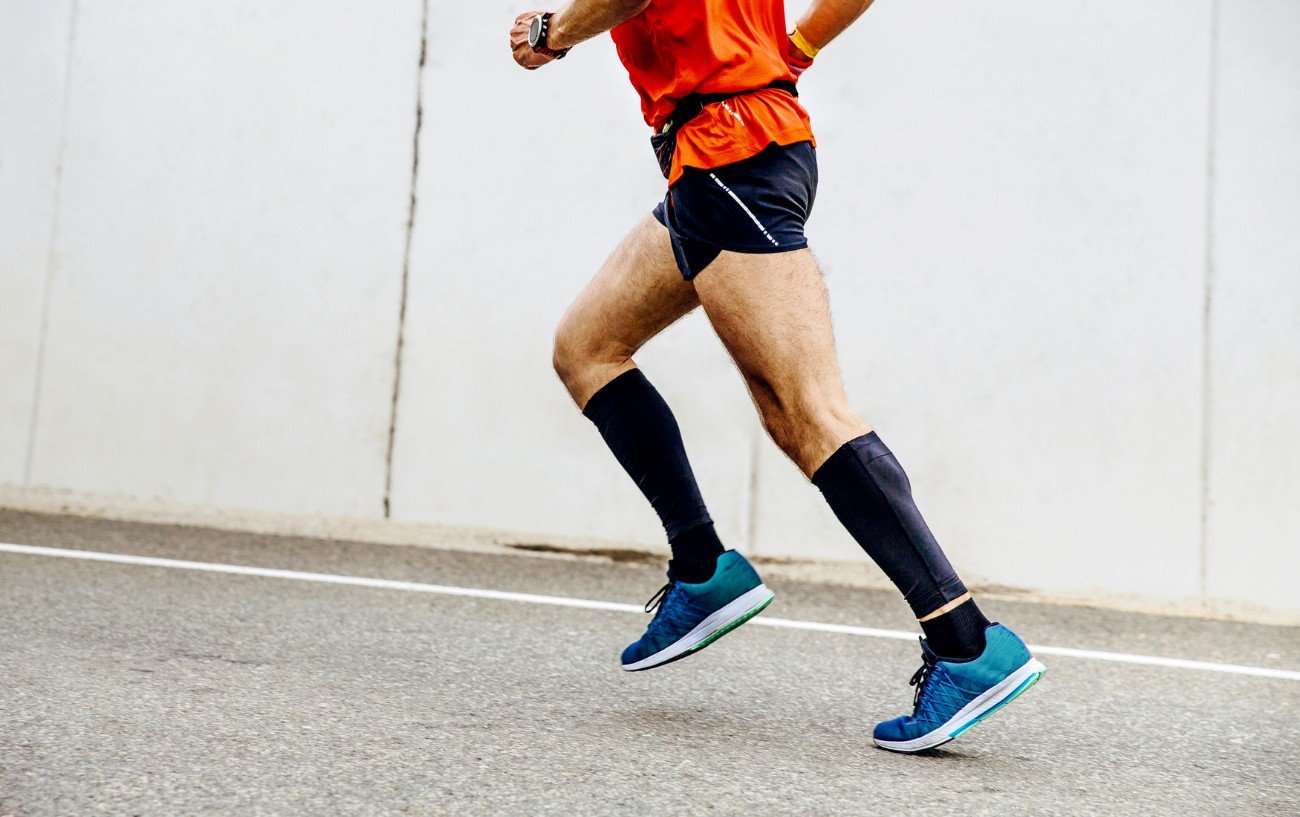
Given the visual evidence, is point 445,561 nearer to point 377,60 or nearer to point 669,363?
point 669,363

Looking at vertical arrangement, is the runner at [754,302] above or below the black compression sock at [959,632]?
above

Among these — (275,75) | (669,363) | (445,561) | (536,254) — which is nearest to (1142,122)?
(669,363)

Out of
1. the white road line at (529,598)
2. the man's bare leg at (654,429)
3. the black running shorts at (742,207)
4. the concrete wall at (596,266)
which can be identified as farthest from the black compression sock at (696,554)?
the concrete wall at (596,266)

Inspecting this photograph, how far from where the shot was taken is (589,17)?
7.48 ft

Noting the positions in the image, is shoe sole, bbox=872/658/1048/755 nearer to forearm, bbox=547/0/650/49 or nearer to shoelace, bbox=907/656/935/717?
shoelace, bbox=907/656/935/717

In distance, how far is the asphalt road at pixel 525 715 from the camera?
1.92 m

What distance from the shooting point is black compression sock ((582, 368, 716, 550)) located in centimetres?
255

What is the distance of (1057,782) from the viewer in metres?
2.20

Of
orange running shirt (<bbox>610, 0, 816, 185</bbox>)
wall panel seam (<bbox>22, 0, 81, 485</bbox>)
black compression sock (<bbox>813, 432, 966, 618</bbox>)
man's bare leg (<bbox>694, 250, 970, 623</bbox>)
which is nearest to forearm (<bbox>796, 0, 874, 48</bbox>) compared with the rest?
orange running shirt (<bbox>610, 0, 816, 185</bbox>)

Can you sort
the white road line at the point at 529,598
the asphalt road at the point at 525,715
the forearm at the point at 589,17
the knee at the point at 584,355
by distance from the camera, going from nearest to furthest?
the asphalt road at the point at 525,715 < the forearm at the point at 589,17 < the knee at the point at 584,355 < the white road line at the point at 529,598

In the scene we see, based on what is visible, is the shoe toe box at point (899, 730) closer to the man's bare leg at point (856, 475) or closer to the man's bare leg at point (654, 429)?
the man's bare leg at point (856, 475)

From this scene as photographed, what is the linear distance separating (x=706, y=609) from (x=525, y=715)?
413 millimetres

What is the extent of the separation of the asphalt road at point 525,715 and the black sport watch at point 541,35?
1300 millimetres

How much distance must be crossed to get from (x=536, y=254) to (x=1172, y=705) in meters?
3.31
